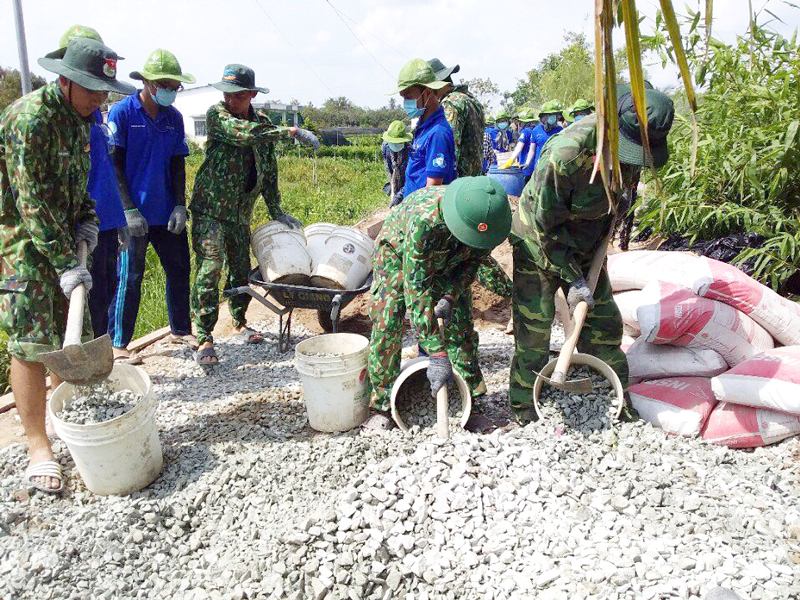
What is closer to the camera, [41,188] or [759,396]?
[41,188]

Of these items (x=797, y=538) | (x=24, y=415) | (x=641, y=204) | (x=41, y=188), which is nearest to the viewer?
(x=797, y=538)

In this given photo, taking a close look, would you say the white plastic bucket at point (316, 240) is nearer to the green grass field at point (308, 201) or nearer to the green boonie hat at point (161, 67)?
the green boonie hat at point (161, 67)

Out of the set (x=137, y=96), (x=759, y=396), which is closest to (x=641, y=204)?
(x=759, y=396)

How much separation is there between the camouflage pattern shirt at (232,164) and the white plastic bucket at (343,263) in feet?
2.24

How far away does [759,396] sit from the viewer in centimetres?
292

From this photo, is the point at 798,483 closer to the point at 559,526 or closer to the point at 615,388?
the point at 615,388

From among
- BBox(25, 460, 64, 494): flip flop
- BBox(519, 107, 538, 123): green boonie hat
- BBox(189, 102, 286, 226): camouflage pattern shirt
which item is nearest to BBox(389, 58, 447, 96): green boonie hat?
BBox(189, 102, 286, 226): camouflage pattern shirt

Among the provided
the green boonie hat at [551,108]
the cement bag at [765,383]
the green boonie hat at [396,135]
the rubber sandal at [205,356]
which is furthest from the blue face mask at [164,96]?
the green boonie hat at [551,108]

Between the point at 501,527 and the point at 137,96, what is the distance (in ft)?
11.1

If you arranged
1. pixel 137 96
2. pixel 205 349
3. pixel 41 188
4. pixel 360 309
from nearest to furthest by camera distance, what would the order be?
1. pixel 41 188
2. pixel 137 96
3. pixel 205 349
4. pixel 360 309

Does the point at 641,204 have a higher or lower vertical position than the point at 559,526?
higher

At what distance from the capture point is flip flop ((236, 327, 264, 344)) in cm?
477

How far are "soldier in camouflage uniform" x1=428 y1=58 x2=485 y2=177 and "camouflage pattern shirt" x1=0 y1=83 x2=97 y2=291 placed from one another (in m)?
2.41

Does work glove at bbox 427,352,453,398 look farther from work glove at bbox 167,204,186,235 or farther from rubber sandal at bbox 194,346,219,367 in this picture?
work glove at bbox 167,204,186,235
